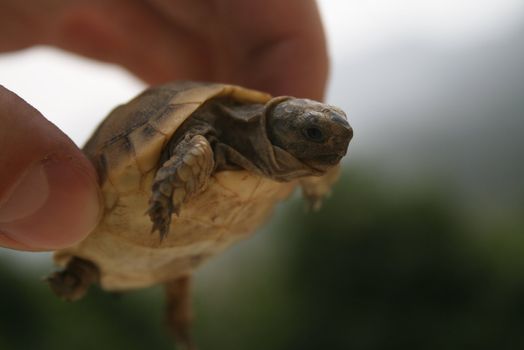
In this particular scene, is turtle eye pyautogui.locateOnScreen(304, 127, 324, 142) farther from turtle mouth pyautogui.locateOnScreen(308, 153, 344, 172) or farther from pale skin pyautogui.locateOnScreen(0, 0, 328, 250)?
pale skin pyautogui.locateOnScreen(0, 0, 328, 250)

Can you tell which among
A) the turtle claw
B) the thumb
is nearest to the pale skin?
the thumb

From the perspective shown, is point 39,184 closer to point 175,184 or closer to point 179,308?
point 175,184

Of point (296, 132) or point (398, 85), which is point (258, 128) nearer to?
point (296, 132)

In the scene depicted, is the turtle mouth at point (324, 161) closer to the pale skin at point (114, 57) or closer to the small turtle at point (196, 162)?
the small turtle at point (196, 162)

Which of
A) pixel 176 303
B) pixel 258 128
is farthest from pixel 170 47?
pixel 258 128

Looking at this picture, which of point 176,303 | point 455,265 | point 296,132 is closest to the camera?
point 296,132

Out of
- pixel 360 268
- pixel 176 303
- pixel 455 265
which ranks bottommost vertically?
pixel 360 268

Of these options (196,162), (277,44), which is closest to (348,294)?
(277,44)
